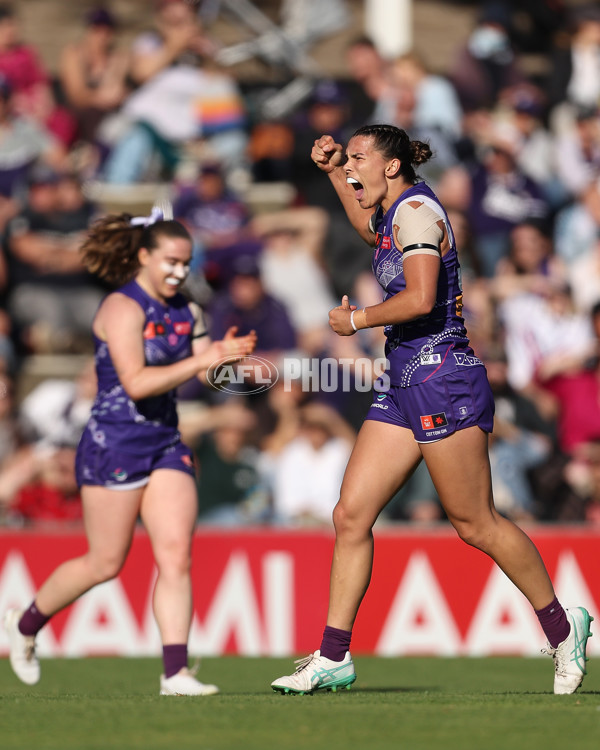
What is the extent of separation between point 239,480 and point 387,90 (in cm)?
463

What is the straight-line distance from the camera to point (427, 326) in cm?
557

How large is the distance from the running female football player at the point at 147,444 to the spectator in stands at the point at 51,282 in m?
5.25

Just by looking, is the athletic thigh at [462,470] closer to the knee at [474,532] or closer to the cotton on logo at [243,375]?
the knee at [474,532]

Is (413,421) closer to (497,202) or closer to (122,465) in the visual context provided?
(122,465)

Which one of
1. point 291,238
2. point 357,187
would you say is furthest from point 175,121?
point 357,187

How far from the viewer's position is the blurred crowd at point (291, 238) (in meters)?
10.4

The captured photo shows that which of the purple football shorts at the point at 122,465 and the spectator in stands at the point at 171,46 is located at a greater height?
the spectator in stands at the point at 171,46

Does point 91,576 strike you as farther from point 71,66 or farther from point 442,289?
point 71,66

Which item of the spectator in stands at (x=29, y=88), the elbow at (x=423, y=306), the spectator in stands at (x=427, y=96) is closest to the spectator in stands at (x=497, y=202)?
the spectator in stands at (x=427, y=96)

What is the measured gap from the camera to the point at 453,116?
13633mm

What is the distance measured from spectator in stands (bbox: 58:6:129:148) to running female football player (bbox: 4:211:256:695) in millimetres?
7006

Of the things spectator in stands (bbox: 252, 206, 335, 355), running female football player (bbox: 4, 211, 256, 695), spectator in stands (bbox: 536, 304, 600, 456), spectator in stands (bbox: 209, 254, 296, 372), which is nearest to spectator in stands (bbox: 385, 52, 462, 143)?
spectator in stands (bbox: 252, 206, 335, 355)

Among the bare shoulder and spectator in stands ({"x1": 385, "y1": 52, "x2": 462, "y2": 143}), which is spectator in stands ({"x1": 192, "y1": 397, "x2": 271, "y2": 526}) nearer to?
the bare shoulder

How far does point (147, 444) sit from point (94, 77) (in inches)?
313
